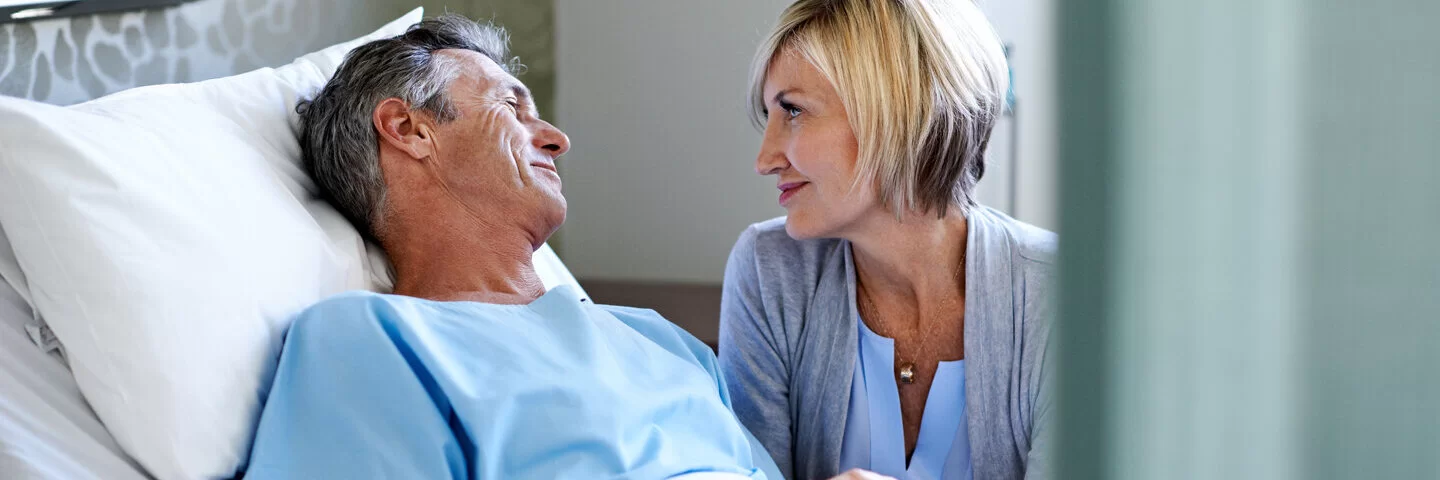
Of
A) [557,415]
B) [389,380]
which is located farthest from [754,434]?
[389,380]

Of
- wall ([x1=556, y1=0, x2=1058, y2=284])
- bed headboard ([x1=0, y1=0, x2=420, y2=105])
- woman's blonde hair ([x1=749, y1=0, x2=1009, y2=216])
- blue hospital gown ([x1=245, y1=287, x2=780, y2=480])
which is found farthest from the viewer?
wall ([x1=556, y1=0, x2=1058, y2=284])

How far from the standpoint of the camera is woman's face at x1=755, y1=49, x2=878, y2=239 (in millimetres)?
1537

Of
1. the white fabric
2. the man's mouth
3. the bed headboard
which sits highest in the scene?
the bed headboard

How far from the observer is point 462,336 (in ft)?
4.39

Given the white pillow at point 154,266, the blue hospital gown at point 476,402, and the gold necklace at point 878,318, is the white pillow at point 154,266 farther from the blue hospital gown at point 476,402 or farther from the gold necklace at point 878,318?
the gold necklace at point 878,318

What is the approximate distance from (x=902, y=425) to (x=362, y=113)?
2.78 feet

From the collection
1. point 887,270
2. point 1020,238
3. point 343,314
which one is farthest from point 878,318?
point 343,314

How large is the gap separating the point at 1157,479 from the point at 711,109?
2.81 meters

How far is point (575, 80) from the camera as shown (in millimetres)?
3076

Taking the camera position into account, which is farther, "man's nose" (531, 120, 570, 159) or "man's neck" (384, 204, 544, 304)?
"man's nose" (531, 120, 570, 159)

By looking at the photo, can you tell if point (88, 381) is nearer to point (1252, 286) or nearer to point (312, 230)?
point (312, 230)

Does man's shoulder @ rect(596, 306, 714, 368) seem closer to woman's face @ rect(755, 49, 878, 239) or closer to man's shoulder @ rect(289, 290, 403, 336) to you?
woman's face @ rect(755, 49, 878, 239)

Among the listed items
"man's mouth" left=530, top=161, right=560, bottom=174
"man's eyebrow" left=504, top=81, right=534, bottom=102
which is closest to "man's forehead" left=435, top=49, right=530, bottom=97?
"man's eyebrow" left=504, top=81, right=534, bottom=102

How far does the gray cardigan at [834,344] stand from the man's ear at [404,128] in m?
0.47
